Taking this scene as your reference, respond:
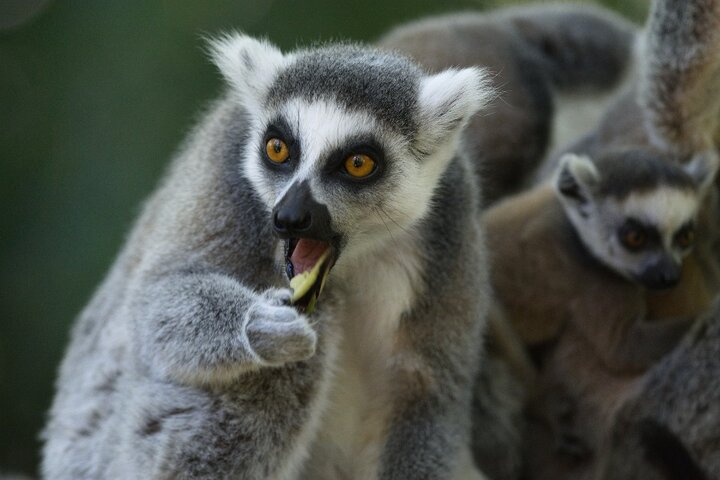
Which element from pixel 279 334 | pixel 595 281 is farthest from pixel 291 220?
pixel 595 281

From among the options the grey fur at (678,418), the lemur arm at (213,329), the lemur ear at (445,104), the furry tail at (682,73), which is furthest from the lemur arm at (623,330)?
the lemur arm at (213,329)

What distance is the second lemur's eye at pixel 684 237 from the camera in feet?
16.5

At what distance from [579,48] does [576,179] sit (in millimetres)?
2343

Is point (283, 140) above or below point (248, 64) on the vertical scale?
below

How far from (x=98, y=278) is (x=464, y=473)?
447 cm

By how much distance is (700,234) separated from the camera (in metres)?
5.48

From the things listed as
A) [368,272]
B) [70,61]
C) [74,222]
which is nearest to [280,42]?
[70,61]

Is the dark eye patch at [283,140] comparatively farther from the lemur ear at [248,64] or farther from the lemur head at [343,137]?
the lemur ear at [248,64]

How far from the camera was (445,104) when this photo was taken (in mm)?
3783

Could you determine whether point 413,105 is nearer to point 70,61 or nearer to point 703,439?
point 703,439

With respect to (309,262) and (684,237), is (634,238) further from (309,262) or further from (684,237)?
(309,262)

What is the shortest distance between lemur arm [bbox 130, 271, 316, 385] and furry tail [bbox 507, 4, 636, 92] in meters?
4.19

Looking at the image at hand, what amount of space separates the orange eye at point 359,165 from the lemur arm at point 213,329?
540 millimetres

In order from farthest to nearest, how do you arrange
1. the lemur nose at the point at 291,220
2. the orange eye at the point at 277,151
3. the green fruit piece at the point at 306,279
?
the orange eye at the point at 277,151, the green fruit piece at the point at 306,279, the lemur nose at the point at 291,220
